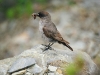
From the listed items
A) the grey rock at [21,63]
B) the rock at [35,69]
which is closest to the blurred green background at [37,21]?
the grey rock at [21,63]

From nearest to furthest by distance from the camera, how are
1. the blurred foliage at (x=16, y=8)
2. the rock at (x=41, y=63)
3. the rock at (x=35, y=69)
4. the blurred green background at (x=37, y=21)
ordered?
the rock at (x=35, y=69)
the rock at (x=41, y=63)
the blurred green background at (x=37, y=21)
the blurred foliage at (x=16, y=8)

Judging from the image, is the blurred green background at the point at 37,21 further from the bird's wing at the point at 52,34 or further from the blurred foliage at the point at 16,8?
the bird's wing at the point at 52,34

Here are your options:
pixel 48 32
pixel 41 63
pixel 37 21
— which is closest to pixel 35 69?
pixel 41 63

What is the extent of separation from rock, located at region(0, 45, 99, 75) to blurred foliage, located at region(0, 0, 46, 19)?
8529 mm

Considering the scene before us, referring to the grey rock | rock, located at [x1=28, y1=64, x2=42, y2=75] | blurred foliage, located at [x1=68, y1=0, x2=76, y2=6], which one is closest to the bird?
the grey rock

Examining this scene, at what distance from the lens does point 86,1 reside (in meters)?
20.8

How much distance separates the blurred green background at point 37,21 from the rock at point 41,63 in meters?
6.52

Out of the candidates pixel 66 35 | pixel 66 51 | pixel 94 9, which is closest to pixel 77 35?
pixel 66 35

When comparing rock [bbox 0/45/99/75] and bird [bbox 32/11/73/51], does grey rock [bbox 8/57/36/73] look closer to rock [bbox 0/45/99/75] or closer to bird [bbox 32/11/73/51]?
rock [bbox 0/45/99/75]

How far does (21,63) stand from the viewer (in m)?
11.3

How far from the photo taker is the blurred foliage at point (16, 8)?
20.6m

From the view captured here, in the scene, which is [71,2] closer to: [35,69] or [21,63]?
[21,63]

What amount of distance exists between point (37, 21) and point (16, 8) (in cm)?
112

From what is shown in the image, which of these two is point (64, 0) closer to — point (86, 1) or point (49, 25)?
point (86, 1)
